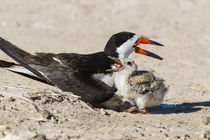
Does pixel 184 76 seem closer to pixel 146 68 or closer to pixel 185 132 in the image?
pixel 146 68

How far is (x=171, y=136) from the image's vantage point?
13.6 feet

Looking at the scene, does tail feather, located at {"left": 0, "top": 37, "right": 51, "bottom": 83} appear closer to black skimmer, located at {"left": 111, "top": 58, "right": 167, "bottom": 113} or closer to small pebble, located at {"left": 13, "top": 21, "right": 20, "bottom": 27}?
black skimmer, located at {"left": 111, "top": 58, "right": 167, "bottom": 113}

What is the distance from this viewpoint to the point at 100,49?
8.99 m

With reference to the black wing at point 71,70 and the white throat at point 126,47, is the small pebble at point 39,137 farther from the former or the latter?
the white throat at point 126,47

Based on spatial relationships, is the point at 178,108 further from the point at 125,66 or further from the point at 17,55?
the point at 17,55

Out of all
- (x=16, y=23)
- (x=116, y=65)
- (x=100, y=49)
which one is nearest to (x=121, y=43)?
(x=116, y=65)

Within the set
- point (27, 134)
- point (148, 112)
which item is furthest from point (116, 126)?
point (148, 112)

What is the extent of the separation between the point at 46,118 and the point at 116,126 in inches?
26.5

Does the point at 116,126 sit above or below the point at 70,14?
below

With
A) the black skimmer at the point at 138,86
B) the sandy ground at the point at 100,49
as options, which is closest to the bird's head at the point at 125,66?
the black skimmer at the point at 138,86

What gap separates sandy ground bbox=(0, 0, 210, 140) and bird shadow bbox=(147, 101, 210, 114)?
0.04 feet

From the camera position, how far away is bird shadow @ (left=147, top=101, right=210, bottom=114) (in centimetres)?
559

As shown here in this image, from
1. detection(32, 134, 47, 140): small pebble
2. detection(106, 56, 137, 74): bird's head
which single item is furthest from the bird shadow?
detection(32, 134, 47, 140): small pebble

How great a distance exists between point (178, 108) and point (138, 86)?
903mm
